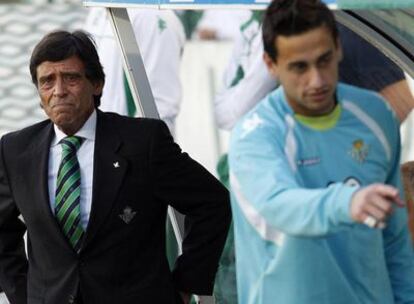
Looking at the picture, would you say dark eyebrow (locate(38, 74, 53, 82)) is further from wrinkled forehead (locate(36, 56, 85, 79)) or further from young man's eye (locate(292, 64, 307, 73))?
young man's eye (locate(292, 64, 307, 73))

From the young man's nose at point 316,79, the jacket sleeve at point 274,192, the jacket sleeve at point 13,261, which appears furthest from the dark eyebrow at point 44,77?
the young man's nose at point 316,79

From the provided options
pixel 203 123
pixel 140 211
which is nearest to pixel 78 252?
pixel 140 211

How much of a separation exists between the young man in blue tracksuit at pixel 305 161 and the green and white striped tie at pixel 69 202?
3.34 feet

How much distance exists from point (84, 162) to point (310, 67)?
4.69ft

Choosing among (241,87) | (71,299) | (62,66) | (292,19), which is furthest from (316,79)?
(241,87)

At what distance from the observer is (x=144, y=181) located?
15.4 feet

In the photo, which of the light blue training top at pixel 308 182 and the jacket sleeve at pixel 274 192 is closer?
the jacket sleeve at pixel 274 192

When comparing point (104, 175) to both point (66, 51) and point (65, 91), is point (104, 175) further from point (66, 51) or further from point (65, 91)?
point (66, 51)

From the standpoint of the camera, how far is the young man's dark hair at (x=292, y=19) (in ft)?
11.6

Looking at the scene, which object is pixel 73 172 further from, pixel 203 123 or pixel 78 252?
pixel 203 123

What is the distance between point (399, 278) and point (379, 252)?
7.2 inches

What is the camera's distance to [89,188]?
469cm

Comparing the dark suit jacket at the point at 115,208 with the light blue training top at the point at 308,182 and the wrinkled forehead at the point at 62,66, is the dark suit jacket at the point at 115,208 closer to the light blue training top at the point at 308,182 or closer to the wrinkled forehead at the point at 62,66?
the wrinkled forehead at the point at 62,66

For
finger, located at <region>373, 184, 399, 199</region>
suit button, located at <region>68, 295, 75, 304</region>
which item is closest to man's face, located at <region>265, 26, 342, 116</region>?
finger, located at <region>373, 184, 399, 199</region>
